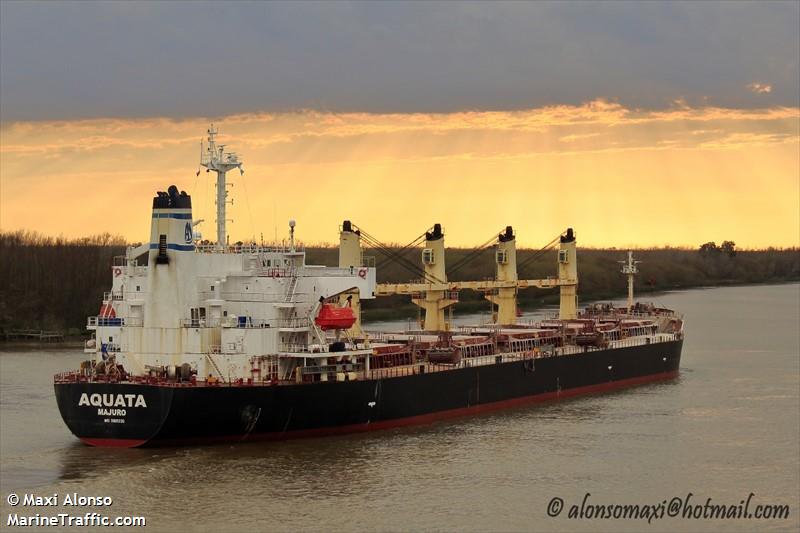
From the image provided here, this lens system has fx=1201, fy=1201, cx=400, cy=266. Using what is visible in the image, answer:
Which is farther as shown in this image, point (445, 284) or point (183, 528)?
point (445, 284)

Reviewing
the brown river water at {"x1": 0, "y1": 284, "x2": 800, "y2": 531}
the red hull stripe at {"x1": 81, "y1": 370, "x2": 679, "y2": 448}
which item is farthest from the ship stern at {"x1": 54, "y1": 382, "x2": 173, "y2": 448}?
the brown river water at {"x1": 0, "y1": 284, "x2": 800, "y2": 531}

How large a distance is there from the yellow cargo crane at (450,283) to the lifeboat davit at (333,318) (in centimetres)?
645

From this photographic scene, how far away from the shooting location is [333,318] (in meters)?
33.1

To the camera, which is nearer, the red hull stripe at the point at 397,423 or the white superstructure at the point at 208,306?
the red hull stripe at the point at 397,423

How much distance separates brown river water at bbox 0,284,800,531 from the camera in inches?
1022

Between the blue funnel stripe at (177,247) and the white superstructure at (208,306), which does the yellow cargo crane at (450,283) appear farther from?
the blue funnel stripe at (177,247)

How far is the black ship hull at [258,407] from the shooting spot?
30.8 m

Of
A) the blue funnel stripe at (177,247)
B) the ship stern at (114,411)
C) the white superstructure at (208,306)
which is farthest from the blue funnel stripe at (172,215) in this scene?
the ship stern at (114,411)

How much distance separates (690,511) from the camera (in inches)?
1057

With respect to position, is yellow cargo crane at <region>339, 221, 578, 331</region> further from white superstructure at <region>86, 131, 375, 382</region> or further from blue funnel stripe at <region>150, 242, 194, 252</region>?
blue funnel stripe at <region>150, 242, 194, 252</region>

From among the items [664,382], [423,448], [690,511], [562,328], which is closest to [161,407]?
[423,448]

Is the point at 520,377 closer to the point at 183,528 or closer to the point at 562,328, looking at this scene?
the point at 562,328

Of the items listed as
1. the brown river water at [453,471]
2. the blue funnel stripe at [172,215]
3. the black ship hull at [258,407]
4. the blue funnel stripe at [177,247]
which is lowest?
the brown river water at [453,471]

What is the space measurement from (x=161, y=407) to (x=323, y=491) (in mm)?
5306
